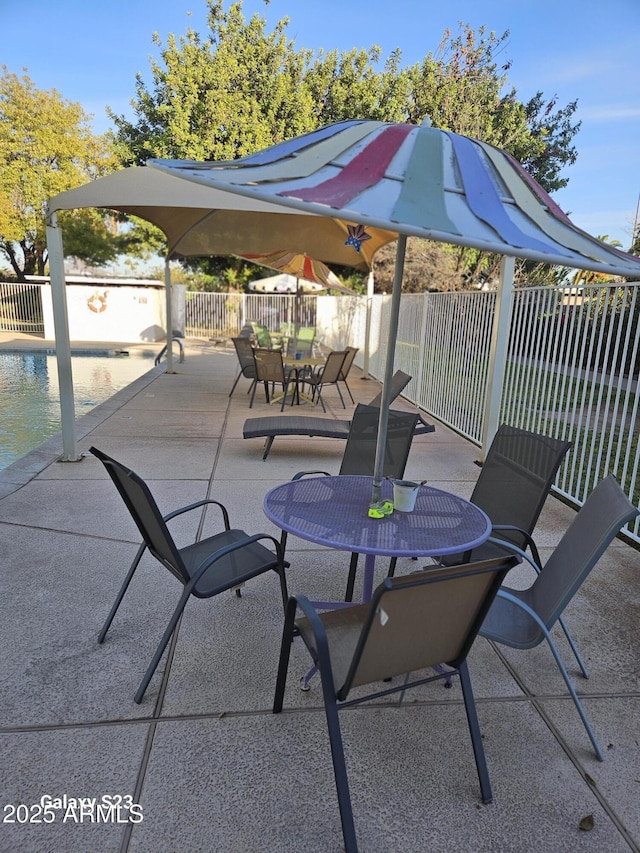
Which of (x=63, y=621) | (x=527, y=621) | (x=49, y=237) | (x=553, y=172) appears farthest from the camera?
(x=553, y=172)

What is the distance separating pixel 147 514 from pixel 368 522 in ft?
3.24

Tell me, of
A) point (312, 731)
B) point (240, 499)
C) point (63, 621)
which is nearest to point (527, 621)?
point (312, 731)

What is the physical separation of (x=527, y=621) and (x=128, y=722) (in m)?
1.71

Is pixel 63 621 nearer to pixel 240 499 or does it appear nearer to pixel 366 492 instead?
pixel 366 492

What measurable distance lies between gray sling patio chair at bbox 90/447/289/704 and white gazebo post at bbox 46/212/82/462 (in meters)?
3.08

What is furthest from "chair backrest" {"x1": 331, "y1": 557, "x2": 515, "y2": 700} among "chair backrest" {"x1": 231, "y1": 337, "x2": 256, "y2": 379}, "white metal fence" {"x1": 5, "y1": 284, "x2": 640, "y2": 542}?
"chair backrest" {"x1": 231, "y1": 337, "x2": 256, "y2": 379}

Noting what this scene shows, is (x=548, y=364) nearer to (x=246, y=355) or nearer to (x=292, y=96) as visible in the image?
(x=246, y=355)

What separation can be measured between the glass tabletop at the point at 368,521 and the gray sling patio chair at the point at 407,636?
386 millimetres

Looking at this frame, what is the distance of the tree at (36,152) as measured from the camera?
24.5 metres

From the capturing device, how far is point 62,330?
5266 millimetres

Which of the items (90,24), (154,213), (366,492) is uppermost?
(90,24)

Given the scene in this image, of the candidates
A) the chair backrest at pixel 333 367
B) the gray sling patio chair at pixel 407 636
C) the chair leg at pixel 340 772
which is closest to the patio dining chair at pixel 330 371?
the chair backrest at pixel 333 367

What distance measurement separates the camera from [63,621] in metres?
2.87

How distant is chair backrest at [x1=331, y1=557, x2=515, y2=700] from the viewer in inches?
64.1
